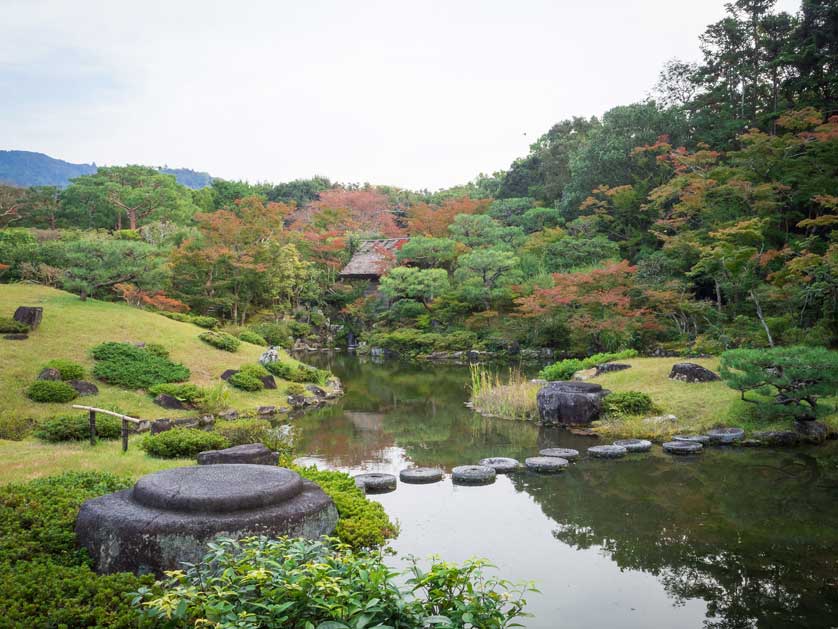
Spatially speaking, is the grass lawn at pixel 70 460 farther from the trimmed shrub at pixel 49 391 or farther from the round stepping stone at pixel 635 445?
the round stepping stone at pixel 635 445

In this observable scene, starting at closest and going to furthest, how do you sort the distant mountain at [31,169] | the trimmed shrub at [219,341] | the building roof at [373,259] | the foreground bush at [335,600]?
Answer: the foreground bush at [335,600], the trimmed shrub at [219,341], the building roof at [373,259], the distant mountain at [31,169]

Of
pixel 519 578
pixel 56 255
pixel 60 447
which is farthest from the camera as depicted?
pixel 56 255

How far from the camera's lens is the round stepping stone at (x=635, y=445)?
31.0 feet

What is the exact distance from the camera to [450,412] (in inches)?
532

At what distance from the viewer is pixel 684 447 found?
9.22 meters

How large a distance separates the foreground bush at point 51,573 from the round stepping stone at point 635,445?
24.5 ft

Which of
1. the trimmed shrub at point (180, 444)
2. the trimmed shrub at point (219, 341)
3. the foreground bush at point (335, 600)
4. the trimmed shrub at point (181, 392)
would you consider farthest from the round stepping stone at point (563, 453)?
the trimmed shrub at point (219, 341)

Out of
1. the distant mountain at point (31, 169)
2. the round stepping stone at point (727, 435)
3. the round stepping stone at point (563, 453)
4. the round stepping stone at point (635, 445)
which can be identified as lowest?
the round stepping stone at point (563, 453)

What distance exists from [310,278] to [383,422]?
17357mm

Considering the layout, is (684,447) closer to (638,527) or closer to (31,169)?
(638,527)

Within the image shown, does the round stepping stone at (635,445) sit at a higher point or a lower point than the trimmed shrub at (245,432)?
lower

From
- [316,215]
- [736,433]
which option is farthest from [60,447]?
[316,215]

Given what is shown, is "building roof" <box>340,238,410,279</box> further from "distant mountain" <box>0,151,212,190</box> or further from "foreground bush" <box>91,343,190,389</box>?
"distant mountain" <box>0,151,212,190</box>

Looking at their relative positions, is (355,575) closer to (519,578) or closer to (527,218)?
(519,578)
